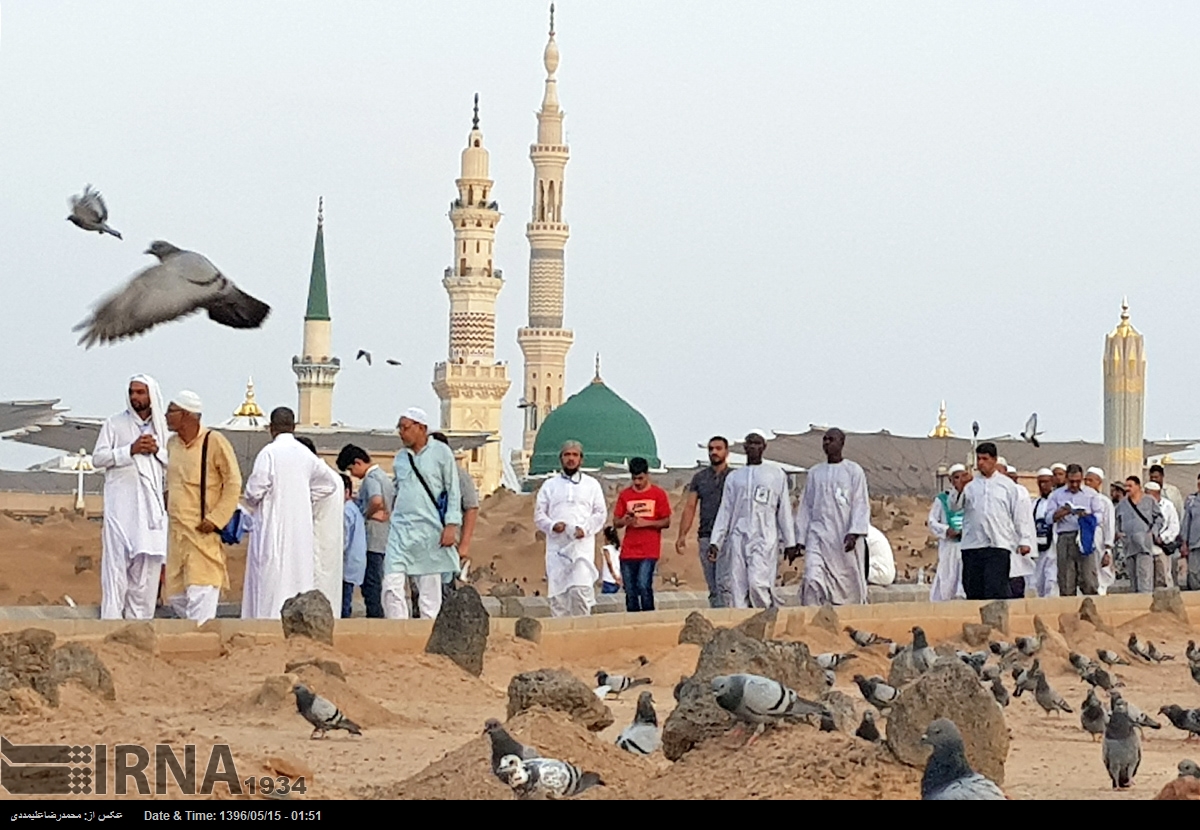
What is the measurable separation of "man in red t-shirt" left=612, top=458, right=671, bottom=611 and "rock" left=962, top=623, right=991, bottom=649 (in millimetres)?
1666

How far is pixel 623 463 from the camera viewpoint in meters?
56.5

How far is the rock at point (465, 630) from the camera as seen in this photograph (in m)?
9.95

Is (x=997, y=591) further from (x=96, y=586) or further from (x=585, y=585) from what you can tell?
(x=96, y=586)

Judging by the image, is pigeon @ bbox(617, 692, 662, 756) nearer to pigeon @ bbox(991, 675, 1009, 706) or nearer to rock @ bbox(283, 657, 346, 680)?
rock @ bbox(283, 657, 346, 680)

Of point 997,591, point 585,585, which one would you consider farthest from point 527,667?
point 997,591

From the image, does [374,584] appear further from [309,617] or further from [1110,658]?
[1110,658]

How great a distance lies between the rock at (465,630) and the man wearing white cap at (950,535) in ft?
14.6

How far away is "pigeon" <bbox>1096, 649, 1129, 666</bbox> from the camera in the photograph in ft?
39.5

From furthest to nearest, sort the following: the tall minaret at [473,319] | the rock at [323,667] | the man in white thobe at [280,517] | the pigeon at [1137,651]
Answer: the tall minaret at [473,319] < the pigeon at [1137,651] < the man in white thobe at [280,517] < the rock at [323,667]

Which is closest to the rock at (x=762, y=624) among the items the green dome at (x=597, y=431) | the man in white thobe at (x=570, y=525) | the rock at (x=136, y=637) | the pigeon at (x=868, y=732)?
the man in white thobe at (x=570, y=525)

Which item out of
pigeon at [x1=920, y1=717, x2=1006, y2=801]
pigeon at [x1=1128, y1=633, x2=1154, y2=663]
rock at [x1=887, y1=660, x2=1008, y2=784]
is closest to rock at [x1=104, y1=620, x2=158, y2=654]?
rock at [x1=887, y1=660, x2=1008, y2=784]

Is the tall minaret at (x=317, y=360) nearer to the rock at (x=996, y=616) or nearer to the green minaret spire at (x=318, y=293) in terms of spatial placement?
the green minaret spire at (x=318, y=293)

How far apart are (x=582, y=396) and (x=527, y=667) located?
166ft

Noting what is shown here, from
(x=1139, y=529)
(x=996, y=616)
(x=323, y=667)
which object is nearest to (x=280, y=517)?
(x=323, y=667)
